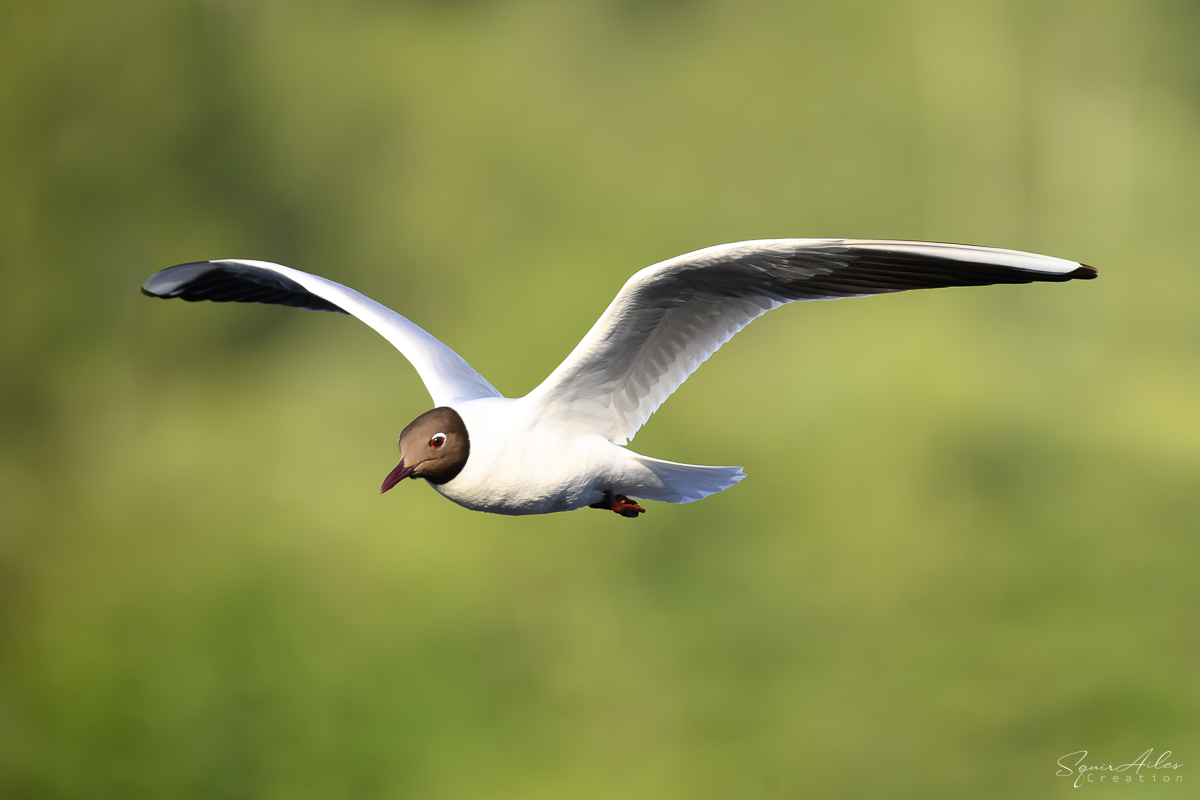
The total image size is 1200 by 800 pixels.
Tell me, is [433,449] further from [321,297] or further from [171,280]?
[171,280]

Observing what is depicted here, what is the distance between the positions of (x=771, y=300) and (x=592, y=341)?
2.57ft

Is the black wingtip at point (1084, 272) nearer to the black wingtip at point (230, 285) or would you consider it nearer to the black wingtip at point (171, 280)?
the black wingtip at point (230, 285)

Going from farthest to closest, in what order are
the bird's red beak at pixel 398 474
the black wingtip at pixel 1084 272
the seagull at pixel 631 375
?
the bird's red beak at pixel 398 474, the seagull at pixel 631 375, the black wingtip at pixel 1084 272

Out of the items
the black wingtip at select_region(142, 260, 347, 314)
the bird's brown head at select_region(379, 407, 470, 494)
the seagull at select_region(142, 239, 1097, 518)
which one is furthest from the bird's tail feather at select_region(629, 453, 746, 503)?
the black wingtip at select_region(142, 260, 347, 314)

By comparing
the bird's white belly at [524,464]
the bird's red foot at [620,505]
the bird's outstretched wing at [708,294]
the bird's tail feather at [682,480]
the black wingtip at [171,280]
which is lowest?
the bird's red foot at [620,505]

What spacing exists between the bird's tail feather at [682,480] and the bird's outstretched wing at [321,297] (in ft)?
2.96

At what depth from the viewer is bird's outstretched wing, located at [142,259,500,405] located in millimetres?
4523

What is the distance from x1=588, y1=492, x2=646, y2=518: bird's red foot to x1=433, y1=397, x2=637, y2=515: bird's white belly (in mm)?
162

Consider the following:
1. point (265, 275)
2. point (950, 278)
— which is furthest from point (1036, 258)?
point (265, 275)

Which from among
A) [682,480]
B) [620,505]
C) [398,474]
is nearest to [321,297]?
[398,474]

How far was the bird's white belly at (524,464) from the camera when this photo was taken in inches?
148

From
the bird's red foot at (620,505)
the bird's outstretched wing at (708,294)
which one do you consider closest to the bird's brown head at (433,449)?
the bird's outstretched wing at (708,294)

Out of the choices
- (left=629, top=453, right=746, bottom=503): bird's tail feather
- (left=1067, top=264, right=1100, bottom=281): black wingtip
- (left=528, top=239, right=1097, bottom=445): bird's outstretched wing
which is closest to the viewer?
(left=1067, top=264, right=1100, bottom=281): black wingtip

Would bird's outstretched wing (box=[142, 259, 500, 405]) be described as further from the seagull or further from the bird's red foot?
the bird's red foot
